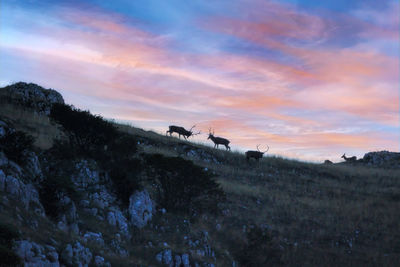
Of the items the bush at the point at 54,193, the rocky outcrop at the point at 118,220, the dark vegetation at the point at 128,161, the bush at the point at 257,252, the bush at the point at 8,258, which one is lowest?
the bush at the point at 257,252

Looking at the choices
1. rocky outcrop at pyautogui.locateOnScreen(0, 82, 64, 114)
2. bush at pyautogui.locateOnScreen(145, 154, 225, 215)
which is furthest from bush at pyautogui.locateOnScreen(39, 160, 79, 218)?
rocky outcrop at pyautogui.locateOnScreen(0, 82, 64, 114)

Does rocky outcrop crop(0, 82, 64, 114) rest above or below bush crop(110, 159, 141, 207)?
above

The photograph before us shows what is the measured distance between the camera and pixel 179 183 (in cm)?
2061

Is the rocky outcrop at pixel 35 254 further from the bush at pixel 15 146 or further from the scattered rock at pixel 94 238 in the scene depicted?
the bush at pixel 15 146

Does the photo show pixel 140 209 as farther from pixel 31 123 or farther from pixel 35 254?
pixel 31 123

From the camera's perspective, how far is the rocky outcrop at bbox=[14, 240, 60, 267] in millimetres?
9594

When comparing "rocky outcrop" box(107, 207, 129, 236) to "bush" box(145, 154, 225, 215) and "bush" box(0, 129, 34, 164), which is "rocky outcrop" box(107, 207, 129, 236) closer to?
"bush" box(145, 154, 225, 215)

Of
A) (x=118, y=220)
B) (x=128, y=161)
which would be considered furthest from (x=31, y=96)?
(x=118, y=220)

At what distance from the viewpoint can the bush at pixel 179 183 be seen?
67.1ft

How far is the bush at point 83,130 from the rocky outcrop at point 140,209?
151 inches

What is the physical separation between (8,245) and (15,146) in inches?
243

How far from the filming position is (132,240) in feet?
52.0

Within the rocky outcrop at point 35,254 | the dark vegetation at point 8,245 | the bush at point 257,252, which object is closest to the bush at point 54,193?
the rocky outcrop at point 35,254

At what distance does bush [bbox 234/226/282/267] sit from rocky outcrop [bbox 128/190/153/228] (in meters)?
4.99
